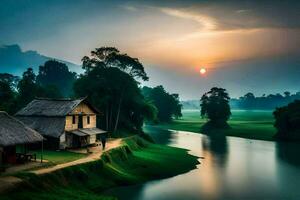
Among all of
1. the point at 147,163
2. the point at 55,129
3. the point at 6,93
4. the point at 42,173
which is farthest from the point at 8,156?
the point at 6,93

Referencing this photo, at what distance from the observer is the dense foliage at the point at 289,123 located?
100m

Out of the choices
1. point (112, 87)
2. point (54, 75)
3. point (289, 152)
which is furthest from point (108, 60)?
point (54, 75)

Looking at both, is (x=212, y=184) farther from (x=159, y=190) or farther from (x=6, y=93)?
(x=6, y=93)

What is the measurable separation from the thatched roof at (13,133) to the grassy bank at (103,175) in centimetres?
515

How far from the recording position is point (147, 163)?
5388 cm

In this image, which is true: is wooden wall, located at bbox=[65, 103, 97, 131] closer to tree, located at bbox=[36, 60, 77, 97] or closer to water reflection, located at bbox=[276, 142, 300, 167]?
water reflection, located at bbox=[276, 142, 300, 167]

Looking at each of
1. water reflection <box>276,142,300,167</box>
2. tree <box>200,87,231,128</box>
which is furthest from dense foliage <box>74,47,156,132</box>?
tree <box>200,87,231,128</box>

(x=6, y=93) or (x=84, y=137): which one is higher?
(x=6, y=93)

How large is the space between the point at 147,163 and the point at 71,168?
17507mm

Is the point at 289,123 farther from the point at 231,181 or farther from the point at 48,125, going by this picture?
the point at 48,125

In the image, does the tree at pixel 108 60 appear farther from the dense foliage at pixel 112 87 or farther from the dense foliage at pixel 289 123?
the dense foliage at pixel 289 123

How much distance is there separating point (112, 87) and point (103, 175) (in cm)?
4058

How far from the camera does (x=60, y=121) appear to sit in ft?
177

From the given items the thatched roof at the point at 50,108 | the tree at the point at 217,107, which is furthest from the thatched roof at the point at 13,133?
the tree at the point at 217,107
